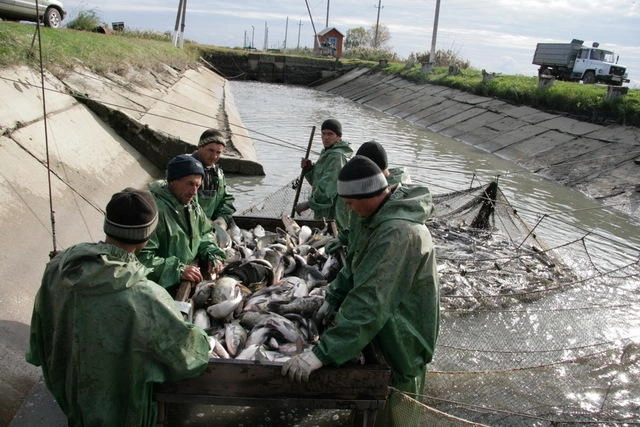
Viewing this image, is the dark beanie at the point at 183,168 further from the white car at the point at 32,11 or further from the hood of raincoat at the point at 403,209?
the white car at the point at 32,11

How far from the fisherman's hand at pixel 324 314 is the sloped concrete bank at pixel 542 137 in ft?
39.6

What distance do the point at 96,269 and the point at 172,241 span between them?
179 cm

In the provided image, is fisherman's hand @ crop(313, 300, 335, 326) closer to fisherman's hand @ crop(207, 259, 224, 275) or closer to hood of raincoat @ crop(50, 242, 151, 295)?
fisherman's hand @ crop(207, 259, 224, 275)

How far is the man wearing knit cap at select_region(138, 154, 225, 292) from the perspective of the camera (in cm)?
420

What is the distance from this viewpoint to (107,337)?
284 cm

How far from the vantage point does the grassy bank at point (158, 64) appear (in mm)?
11891

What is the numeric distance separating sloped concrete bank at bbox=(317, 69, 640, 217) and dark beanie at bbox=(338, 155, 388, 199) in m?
12.7

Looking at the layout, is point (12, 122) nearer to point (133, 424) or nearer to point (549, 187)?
point (133, 424)

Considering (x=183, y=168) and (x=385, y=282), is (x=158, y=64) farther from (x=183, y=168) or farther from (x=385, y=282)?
(x=385, y=282)

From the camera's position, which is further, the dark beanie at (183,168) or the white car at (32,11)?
the white car at (32,11)

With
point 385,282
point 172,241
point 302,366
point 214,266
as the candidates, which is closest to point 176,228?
point 172,241

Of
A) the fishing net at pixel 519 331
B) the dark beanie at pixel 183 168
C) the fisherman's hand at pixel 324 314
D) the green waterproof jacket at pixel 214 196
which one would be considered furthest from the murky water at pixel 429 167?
the dark beanie at pixel 183 168

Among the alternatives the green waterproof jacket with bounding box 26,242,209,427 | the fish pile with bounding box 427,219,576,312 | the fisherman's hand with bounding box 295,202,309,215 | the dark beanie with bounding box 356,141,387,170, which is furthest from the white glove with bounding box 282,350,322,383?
the fisherman's hand with bounding box 295,202,309,215

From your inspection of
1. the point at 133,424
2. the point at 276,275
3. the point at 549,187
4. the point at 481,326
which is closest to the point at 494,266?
the point at 481,326
